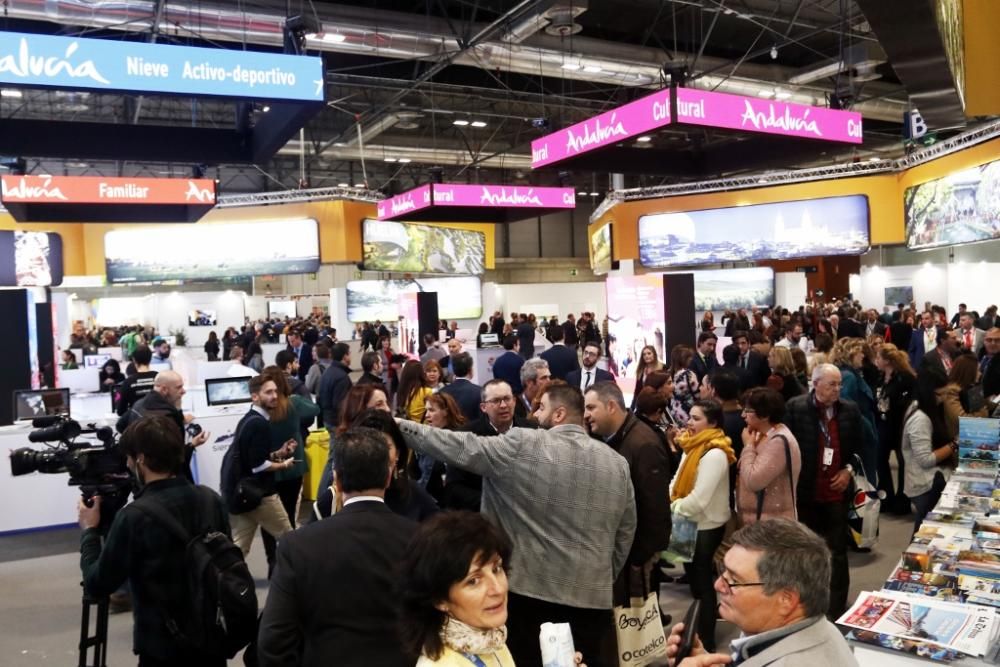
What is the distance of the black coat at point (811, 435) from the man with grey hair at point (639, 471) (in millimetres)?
1176

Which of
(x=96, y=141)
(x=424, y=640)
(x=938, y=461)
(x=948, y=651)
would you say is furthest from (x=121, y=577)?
(x=96, y=141)

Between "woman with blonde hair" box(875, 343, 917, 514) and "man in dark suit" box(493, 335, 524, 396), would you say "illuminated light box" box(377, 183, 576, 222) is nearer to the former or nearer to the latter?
"man in dark suit" box(493, 335, 524, 396)

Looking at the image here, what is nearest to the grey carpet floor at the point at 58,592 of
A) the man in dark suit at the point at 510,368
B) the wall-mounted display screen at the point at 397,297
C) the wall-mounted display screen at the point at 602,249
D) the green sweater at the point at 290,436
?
the green sweater at the point at 290,436

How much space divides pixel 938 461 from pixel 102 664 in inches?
168

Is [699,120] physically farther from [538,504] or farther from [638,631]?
[538,504]

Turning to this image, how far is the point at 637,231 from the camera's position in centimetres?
1853

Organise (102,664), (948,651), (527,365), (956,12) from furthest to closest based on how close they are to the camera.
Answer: (527,365) → (956,12) → (102,664) → (948,651)

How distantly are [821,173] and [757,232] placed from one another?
1.69 meters

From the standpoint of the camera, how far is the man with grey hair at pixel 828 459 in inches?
160

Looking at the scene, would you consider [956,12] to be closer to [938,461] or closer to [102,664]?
[938,461]

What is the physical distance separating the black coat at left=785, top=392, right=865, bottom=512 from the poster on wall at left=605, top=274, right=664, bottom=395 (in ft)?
11.4

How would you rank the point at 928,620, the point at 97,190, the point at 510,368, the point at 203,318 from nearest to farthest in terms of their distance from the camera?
the point at 928,620, the point at 510,368, the point at 97,190, the point at 203,318

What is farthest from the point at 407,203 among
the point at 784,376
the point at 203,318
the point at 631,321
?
the point at 203,318

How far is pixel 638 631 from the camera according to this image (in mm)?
3266
